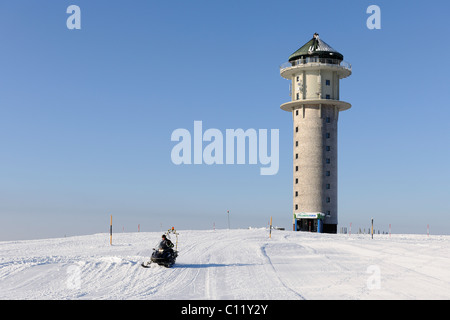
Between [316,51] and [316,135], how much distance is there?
36.4 ft

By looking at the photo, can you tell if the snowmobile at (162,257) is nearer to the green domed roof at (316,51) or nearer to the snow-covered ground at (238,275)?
the snow-covered ground at (238,275)

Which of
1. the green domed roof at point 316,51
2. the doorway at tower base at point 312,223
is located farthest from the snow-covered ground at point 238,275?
the green domed roof at point 316,51

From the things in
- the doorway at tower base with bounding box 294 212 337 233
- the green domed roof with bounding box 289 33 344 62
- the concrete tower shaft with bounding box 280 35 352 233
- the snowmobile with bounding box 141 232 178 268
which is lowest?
the doorway at tower base with bounding box 294 212 337 233

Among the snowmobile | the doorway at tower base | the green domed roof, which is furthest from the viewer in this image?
the green domed roof

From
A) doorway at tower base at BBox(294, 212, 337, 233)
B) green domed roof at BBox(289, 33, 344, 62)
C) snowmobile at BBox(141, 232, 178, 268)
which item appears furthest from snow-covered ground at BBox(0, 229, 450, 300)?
green domed roof at BBox(289, 33, 344, 62)

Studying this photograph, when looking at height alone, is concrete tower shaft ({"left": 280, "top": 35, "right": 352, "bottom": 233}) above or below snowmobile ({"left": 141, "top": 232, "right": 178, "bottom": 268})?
above

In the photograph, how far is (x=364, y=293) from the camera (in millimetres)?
18047

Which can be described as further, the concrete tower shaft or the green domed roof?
the green domed roof

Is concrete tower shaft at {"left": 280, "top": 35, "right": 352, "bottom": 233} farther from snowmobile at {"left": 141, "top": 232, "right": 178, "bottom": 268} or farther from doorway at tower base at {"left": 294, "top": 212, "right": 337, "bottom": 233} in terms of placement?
snowmobile at {"left": 141, "top": 232, "right": 178, "bottom": 268}

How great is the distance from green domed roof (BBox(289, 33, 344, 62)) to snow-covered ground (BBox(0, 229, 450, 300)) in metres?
42.4

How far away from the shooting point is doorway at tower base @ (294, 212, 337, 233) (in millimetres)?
69125

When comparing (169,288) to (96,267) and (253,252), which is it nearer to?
(96,267)

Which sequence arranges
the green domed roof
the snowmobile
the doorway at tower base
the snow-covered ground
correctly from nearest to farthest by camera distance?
the snow-covered ground < the snowmobile < the doorway at tower base < the green domed roof
